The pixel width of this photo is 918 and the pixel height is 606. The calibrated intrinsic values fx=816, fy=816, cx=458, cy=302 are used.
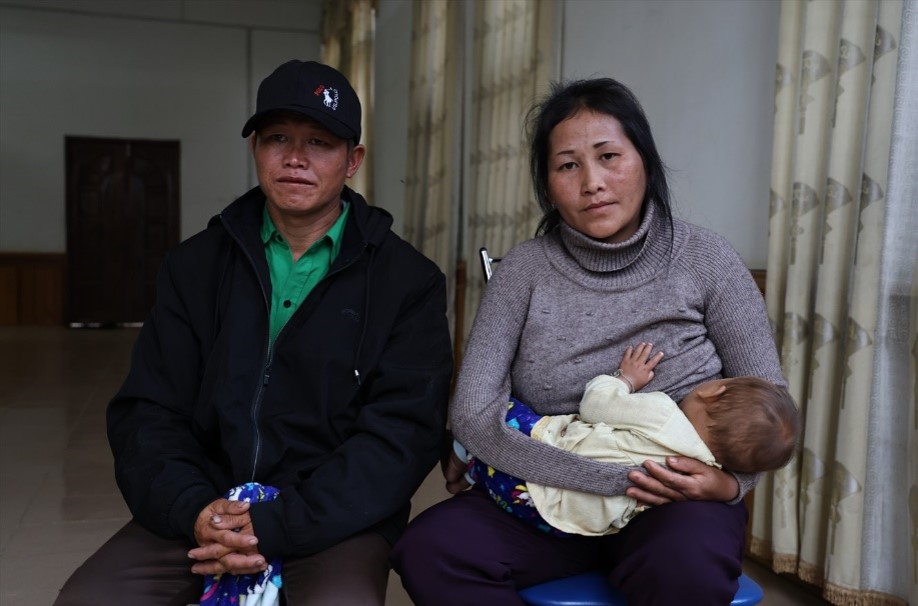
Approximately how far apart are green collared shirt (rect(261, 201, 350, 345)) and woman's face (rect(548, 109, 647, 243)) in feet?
1.65

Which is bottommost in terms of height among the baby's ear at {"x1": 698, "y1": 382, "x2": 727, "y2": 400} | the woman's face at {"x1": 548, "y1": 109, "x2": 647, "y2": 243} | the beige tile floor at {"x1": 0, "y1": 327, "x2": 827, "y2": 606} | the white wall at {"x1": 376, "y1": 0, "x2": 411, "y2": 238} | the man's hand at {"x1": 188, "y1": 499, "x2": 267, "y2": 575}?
the beige tile floor at {"x1": 0, "y1": 327, "x2": 827, "y2": 606}

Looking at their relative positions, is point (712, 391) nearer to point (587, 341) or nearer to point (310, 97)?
point (587, 341)

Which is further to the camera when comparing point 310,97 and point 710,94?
point 710,94

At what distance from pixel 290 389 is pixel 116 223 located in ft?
32.3

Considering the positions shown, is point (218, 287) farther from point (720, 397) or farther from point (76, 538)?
point (76, 538)

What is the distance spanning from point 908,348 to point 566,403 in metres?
1.11

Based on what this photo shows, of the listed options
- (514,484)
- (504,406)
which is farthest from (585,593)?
(504,406)

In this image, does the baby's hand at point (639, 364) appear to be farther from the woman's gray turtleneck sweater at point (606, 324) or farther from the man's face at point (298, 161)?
the man's face at point (298, 161)

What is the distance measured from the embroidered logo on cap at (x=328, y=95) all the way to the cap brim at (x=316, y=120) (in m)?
0.03

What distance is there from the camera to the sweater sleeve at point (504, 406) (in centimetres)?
142

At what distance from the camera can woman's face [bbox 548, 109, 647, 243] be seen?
1.65 meters

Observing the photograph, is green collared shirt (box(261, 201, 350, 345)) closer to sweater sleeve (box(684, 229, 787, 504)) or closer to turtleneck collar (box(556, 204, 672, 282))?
turtleneck collar (box(556, 204, 672, 282))

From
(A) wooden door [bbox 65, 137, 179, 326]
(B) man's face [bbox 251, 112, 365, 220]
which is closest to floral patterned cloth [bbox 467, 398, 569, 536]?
(B) man's face [bbox 251, 112, 365, 220]

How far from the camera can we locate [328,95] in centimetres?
165
